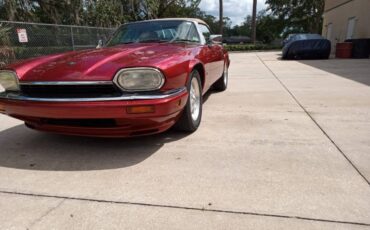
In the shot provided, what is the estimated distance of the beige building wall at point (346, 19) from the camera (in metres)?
15.5

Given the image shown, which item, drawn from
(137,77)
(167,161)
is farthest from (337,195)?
(137,77)

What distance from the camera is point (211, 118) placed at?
4.27 meters

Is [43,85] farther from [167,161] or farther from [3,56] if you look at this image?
[3,56]

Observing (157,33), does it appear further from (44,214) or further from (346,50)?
(346,50)

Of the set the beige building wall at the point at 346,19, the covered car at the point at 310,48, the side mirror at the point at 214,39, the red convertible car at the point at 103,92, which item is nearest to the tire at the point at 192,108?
the red convertible car at the point at 103,92

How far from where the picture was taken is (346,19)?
715 inches

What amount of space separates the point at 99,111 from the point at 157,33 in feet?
6.32

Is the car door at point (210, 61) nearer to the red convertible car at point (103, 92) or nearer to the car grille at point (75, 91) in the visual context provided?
the red convertible car at point (103, 92)

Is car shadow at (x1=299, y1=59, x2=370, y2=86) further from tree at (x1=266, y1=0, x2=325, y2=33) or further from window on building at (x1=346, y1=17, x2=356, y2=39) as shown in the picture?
tree at (x1=266, y1=0, x2=325, y2=33)

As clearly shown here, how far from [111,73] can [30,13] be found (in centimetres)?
1571

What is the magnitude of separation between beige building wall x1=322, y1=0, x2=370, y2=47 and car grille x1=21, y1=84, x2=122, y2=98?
16.0 metres

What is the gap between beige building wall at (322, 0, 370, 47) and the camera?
50.9ft

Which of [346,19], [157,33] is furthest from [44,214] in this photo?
[346,19]

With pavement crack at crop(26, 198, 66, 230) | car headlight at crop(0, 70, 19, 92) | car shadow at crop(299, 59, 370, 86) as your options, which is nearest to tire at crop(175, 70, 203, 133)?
pavement crack at crop(26, 198, 66, 230)
